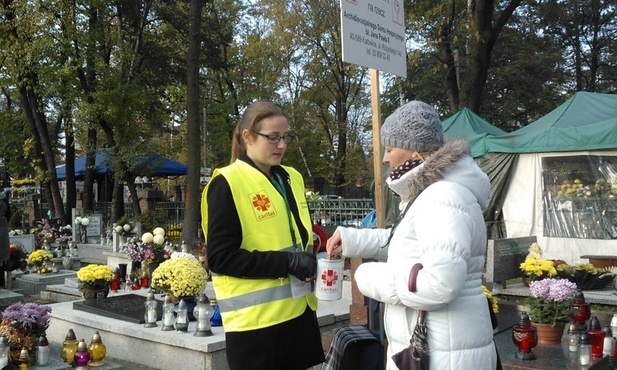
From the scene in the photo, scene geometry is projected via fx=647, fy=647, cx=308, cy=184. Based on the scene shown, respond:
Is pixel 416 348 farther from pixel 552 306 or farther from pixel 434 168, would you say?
pixel 552 306

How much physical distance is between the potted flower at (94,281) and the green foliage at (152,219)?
12476mm

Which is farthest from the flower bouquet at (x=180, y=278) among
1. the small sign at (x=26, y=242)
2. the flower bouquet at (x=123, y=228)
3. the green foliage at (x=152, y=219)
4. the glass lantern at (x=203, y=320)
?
the green foliage at (x=152, y=219)

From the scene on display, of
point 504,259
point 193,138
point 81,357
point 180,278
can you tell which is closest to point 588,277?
point 504,259

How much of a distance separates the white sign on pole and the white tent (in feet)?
27.5

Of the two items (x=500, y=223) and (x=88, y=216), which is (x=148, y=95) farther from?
(x=500, y=223)

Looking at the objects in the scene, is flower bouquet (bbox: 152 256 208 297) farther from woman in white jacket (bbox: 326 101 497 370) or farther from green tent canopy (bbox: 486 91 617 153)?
green tent canopy (bbox: 486 91 617 153)

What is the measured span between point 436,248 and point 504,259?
7179mm

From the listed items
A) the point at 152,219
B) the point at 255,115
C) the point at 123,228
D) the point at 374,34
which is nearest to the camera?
the point at 255,115

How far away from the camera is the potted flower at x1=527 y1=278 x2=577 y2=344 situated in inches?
213

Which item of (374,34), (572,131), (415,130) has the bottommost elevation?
(415,130)

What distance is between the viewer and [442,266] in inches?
85.3

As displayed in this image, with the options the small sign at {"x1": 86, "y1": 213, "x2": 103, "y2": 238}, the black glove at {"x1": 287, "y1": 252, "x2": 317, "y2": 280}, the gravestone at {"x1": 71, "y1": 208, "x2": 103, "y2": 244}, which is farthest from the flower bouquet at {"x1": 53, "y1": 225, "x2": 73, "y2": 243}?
the black glove at {"x1": 287, "y1": 252, "x2": 317, "y2": 280}

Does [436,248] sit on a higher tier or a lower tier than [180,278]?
higher

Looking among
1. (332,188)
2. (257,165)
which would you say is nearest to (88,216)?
(257,165)
